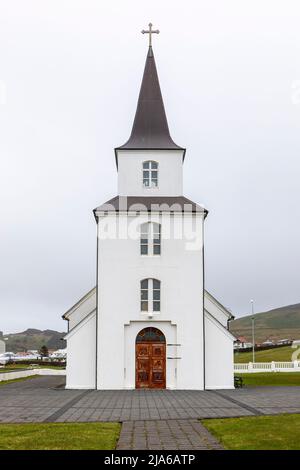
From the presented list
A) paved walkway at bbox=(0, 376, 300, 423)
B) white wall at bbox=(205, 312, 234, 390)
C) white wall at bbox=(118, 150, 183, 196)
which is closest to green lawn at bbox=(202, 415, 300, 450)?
paved walkway at bbox=(0, 376, 300, 423)

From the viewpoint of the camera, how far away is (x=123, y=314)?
1245 inches

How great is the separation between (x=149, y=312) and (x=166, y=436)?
1784cm

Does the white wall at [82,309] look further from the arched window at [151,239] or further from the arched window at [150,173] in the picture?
the arched window at [150,173]

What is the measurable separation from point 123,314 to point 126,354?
1.95 meters

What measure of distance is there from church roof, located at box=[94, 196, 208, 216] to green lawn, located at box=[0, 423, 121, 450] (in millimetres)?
17626

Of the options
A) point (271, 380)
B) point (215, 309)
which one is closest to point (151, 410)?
point (215, 309)

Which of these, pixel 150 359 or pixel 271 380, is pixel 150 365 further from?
Result: pixel 271 380

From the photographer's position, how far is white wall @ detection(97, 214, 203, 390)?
31125 mm

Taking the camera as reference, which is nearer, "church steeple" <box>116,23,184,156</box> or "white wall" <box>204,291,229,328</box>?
"church steeple" <box>116,23,184,156</box>

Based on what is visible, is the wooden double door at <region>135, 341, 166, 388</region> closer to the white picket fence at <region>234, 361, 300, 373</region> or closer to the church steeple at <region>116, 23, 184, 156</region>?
the church steeple at <region>116, 23, 184, 156</region>

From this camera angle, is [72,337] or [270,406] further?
[72,337]

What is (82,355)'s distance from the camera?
32.1m
